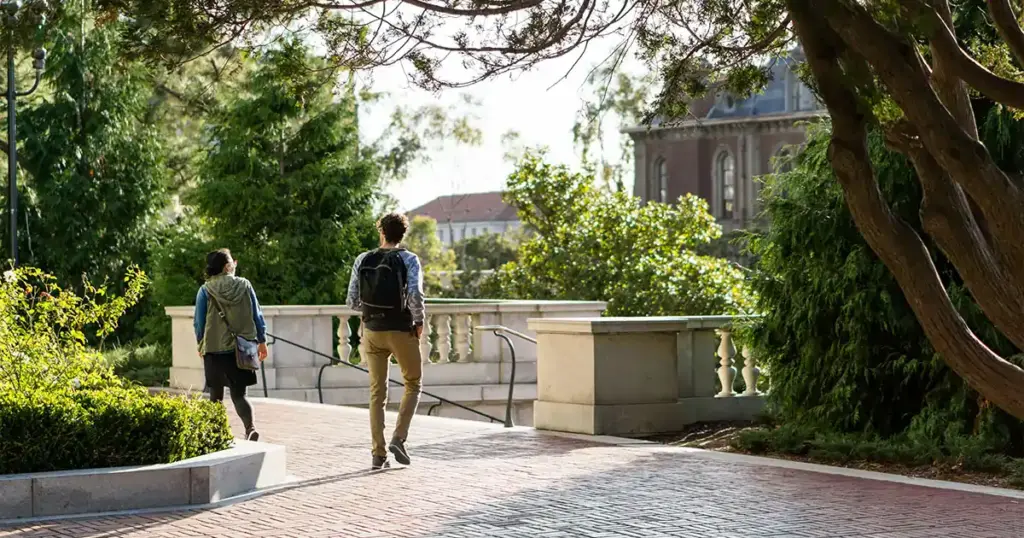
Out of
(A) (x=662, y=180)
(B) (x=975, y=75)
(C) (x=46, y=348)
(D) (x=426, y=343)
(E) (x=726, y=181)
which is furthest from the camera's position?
(A) (x=662, y=180)

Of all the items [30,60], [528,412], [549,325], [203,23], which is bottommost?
[528,412]

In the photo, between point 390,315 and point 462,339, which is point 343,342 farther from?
point 390,315

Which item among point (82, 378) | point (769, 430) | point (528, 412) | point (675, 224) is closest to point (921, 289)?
point (769, 430)

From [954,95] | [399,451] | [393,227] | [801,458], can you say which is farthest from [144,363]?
[954,95]

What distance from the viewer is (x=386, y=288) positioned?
11523 millimetres

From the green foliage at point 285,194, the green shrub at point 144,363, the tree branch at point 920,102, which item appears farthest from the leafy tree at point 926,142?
the green foliage at point 285,194

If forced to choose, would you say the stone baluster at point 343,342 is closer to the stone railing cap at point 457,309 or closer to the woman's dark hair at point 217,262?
the stone railing cap at point 457,309

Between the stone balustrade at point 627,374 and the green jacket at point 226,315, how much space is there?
315 centimetres

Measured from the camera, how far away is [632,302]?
29016 millimetres

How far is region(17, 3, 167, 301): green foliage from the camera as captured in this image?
32.2 meters

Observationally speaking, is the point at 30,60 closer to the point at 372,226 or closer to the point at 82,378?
the point at 372,226

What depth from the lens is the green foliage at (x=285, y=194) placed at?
2781 centimetres

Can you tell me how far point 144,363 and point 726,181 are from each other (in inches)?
2003

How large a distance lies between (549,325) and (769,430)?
2.39m
